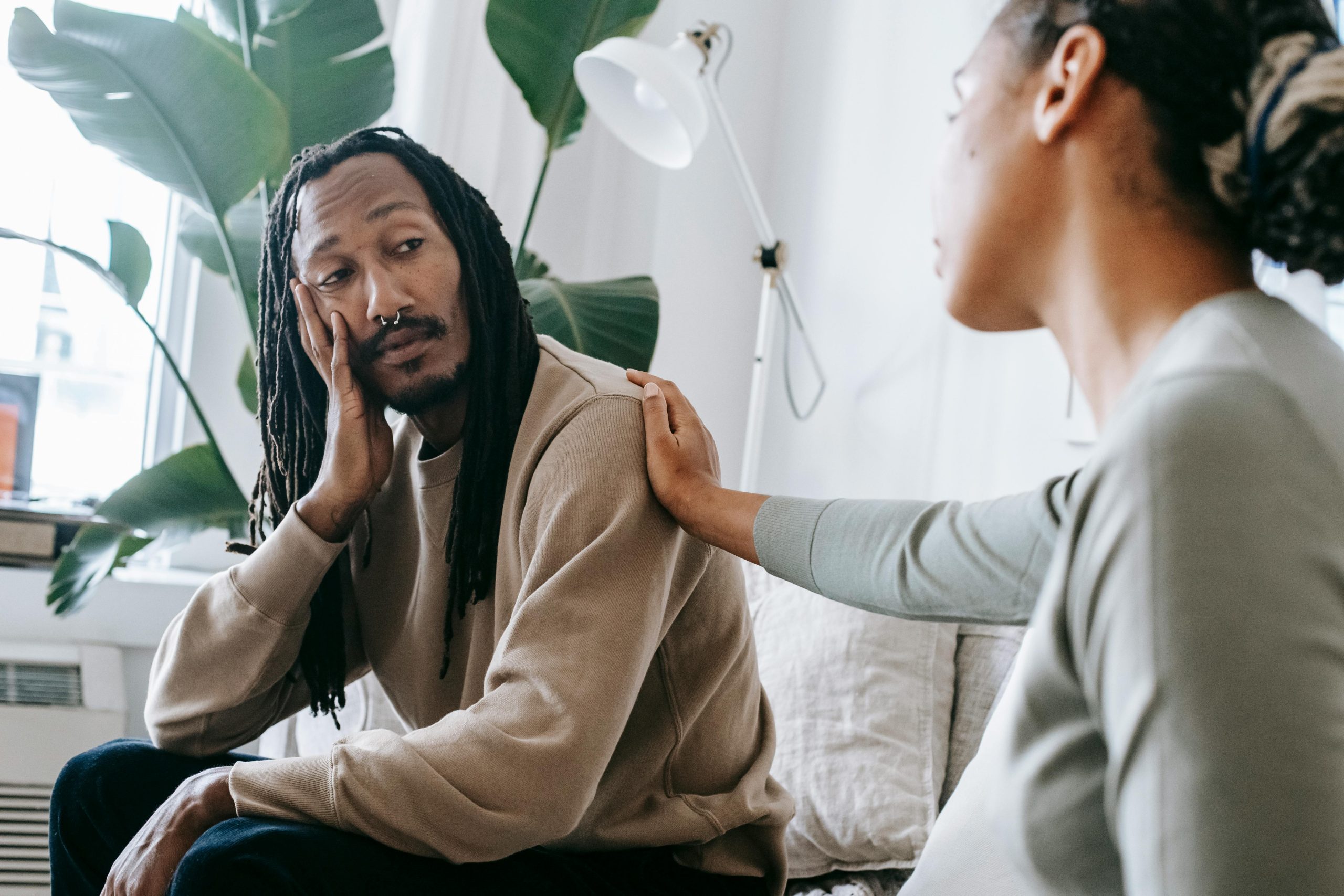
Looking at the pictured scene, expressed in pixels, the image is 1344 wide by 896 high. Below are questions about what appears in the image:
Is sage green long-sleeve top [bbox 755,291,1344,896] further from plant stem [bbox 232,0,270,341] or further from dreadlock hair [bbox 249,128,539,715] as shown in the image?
plant stem [bbox 232,0,270,341]

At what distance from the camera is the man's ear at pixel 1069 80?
20.7 inches

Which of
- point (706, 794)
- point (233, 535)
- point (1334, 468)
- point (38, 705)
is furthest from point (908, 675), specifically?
point (38, 705)

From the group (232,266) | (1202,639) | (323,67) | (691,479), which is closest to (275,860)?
(691,479)

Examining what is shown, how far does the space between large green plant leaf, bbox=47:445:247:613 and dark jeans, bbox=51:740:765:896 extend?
0.67 meters

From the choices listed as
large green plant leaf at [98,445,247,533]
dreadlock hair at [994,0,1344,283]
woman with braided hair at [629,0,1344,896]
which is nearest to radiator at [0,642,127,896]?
large green plant leaf at [98,445,247,533]

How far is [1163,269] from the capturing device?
1.73ft

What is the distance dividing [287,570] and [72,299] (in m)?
1.52

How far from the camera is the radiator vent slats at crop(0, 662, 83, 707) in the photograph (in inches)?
77.3

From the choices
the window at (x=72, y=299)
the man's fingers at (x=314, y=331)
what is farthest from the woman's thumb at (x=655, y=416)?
the window at (x=72, y=299)

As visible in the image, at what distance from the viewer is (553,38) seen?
6.28ft

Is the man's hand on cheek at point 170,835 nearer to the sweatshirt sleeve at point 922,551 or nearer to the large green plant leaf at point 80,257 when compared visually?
the sweatshirt sleeve at point 922,551

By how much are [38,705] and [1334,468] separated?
212cm

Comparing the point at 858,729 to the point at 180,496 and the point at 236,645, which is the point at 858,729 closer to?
the point at 236,645

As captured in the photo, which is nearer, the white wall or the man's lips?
the man's lips
